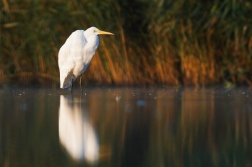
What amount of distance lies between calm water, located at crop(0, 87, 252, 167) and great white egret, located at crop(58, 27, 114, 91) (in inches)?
42.4

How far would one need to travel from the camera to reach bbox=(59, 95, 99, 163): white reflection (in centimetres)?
399

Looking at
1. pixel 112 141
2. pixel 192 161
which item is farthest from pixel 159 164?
pixel 112 141

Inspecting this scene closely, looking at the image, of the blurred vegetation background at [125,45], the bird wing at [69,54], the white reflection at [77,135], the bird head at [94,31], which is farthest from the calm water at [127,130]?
the blurred vegetation background at [125,45]

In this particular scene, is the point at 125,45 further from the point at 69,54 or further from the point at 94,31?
the point at 69,54

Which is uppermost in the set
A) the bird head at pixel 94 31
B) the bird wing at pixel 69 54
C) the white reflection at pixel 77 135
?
the bird head at pixel 94 31

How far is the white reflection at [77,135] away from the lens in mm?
3986

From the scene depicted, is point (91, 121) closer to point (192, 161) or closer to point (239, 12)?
point (192, 161)

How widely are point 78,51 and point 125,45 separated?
1.06 meters

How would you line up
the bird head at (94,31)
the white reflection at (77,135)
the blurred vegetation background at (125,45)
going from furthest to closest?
1. the blurred vegetation background at (125,45)
2. the bird head at (94,31)
3. the white reflection at (77,135)

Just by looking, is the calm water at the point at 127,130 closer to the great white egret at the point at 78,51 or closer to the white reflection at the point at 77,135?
the white reflection at the point at 77,135

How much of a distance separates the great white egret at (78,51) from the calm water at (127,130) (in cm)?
108

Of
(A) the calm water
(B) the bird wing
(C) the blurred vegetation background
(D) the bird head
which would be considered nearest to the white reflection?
(A) the calm water

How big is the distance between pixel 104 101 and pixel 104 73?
250cm

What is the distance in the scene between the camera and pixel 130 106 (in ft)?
23.3
